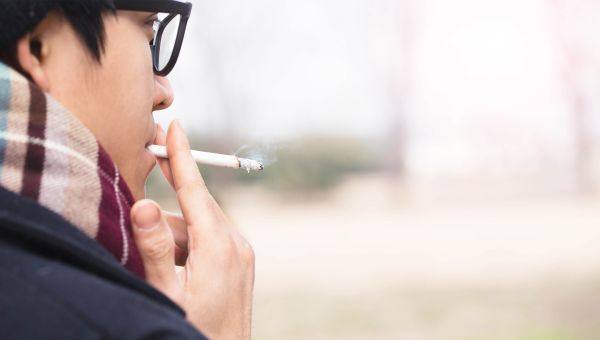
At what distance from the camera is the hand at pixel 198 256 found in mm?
776

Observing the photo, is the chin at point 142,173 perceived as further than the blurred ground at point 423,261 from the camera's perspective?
No

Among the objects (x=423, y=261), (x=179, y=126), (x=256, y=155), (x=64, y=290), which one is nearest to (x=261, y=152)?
(x=256, y=155)

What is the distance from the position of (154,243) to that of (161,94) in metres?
0.25

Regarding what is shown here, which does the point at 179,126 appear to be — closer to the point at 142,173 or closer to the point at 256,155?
the point at 142,173

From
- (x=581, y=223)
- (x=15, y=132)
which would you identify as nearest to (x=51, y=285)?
(x=15, y=132)

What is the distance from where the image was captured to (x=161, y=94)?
3.12 feet

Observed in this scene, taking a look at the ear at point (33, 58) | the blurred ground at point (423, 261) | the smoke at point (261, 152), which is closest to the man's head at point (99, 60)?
the ear at point (33, 58)

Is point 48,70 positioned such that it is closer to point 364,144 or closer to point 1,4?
point 1,4

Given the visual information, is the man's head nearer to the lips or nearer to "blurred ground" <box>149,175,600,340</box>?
the lips

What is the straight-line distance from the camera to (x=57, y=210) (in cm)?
69

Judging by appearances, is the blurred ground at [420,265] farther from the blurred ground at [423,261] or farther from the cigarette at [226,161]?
the cigarette at [226,161]

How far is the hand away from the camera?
0.78 metres

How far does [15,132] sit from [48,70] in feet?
0.34

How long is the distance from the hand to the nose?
0.04 meters
